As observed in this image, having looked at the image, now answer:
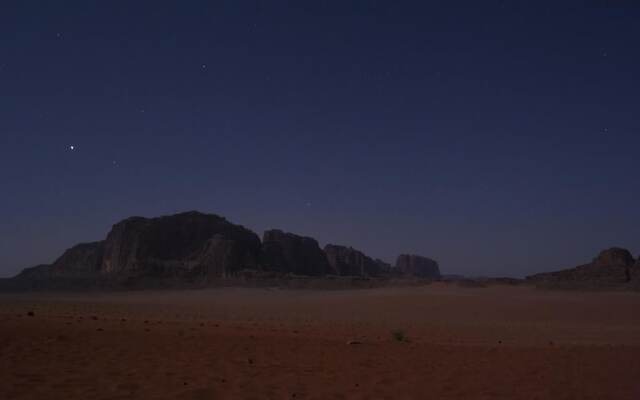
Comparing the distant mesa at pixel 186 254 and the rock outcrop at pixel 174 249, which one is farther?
the rock outcrop at pixel 174 249

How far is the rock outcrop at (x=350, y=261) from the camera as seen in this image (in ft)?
526

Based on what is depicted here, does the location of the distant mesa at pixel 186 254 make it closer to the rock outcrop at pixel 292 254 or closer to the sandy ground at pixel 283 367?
the rock outcrop at pixel 292 254

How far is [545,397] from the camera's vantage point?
995cm

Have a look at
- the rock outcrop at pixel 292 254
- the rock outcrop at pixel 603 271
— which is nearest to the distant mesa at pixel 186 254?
the rock outcrop at pixel 292 254

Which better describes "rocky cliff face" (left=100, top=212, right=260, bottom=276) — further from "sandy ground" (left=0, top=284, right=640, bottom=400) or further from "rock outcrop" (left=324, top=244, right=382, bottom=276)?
"sandy ground" (left=0, top=284, right=640, bottom=400)

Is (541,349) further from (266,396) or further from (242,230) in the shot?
(242,230)

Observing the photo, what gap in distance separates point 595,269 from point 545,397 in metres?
82.1

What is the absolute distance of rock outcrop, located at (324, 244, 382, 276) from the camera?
160175mm

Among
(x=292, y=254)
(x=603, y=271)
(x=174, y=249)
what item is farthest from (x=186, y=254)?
(x=603, y=271)

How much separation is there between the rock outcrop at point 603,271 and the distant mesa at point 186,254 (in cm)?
4828

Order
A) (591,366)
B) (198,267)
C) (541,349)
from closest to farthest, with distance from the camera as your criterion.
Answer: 1. (591,366)
2. (541,349)
3. (198,267)

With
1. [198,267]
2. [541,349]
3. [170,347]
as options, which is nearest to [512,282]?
[198,267]

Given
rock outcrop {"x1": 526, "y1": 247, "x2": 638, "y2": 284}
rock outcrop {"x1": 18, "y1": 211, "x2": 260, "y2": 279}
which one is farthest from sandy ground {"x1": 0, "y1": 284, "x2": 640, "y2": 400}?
rock outcrop {"x1": 18, "y1": 211, "x2": 260, "y2": 279}

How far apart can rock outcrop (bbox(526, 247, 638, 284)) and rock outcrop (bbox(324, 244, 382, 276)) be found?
74771 millimetres
